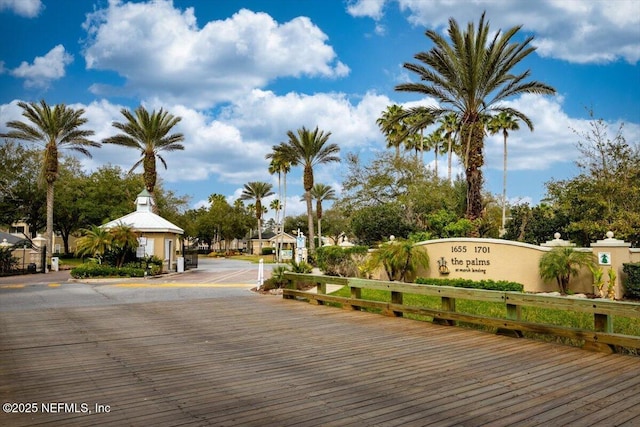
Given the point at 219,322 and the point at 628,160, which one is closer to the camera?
the point at 219,322

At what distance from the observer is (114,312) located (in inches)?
502

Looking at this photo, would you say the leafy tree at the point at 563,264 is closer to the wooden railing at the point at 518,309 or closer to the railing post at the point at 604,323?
the wooden railing at the point at 518,309

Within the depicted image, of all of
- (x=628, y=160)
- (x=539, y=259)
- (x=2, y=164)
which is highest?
(x=2, y=164)

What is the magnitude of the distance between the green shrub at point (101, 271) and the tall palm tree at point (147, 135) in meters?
14.0

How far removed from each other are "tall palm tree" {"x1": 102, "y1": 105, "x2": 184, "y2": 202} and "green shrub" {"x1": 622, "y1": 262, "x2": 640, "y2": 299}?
32.6 m

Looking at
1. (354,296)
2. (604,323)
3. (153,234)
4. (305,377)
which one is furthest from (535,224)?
(305,377)

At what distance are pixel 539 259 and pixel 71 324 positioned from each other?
15923 mm

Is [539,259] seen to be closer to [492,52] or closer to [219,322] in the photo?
[492,52]

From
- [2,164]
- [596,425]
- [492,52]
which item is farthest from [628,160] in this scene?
[2,164]

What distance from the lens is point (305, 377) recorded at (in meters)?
6.34

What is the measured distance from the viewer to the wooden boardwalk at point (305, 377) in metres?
4.90

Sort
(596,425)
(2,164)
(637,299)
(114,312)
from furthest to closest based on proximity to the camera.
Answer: (2,164), (637,299), (114,312), (596,425)

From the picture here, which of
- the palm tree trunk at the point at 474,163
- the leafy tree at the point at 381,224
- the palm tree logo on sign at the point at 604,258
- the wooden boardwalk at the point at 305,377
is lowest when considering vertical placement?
the wooden boardwalk at the point at 305,377

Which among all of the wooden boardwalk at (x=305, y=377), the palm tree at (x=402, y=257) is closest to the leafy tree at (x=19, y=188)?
the palm tree at (x=402, y=257)
